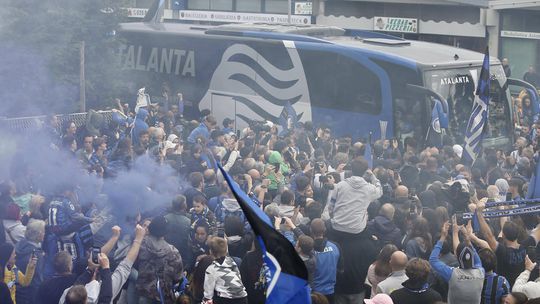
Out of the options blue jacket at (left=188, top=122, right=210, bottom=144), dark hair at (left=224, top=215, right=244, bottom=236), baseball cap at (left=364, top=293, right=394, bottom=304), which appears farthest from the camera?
blue jacket at (left=188, top=122, right=210, bottom=144)

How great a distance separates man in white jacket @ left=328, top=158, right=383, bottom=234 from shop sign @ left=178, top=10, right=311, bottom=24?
19.9m

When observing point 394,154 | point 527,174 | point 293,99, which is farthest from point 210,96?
point 527,174

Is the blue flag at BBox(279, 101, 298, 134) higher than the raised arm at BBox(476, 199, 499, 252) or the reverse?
the reverse

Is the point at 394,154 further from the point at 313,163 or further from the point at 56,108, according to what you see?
the point at 56,108

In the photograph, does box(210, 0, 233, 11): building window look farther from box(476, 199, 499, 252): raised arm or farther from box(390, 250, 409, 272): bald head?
box(390, 250, 409, 272): bald head

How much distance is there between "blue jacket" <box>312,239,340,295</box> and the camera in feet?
23.6

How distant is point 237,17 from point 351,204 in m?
21.3

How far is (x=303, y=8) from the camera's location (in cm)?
2845

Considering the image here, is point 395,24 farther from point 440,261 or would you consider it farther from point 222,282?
point 222,282

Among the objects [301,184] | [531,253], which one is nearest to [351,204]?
[301,184]

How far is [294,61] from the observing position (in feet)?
55.5

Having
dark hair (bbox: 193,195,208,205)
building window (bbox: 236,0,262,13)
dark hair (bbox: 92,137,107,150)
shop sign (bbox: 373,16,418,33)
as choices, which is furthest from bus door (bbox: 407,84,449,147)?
building window (bbox: 236,0,262,13)

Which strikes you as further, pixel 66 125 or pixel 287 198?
pixel 66 125

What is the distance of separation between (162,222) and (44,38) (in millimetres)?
7446
